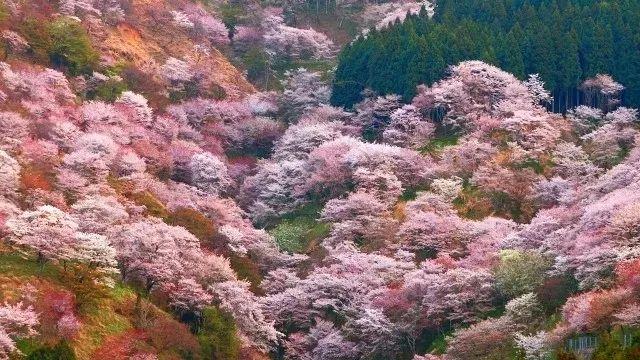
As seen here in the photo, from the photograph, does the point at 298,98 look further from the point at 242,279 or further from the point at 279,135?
the point at 242,279

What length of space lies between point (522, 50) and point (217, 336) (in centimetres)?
4103

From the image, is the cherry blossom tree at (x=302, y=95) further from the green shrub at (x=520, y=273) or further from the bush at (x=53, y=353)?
the bush at (x=53, y=353)

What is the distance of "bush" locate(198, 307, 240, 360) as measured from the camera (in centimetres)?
6059

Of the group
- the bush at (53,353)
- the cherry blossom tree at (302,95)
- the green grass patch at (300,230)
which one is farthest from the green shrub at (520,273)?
the cherry blossom tree at (302,95)

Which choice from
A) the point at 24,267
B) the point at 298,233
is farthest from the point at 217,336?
the point at 298,233

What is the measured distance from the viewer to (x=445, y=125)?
3403 inches

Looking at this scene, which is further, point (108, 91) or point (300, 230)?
point (108, 91)

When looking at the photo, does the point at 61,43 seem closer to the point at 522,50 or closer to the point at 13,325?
the point at 522,50

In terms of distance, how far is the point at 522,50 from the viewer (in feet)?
299

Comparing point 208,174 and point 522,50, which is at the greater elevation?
point 522,50

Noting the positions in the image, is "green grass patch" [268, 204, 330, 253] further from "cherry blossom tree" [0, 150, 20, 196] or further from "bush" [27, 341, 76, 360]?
"bush" [27, 341, 76, 360]

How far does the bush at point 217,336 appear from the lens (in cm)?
6059

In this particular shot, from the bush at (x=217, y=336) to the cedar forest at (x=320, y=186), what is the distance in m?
0.13

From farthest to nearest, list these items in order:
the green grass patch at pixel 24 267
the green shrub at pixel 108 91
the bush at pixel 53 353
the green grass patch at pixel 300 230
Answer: the green shrub at pixel 108 91
the green grass patch at pixel 300 230
the green grass patch at pixel 24 267
the bush at pixel 53 353
